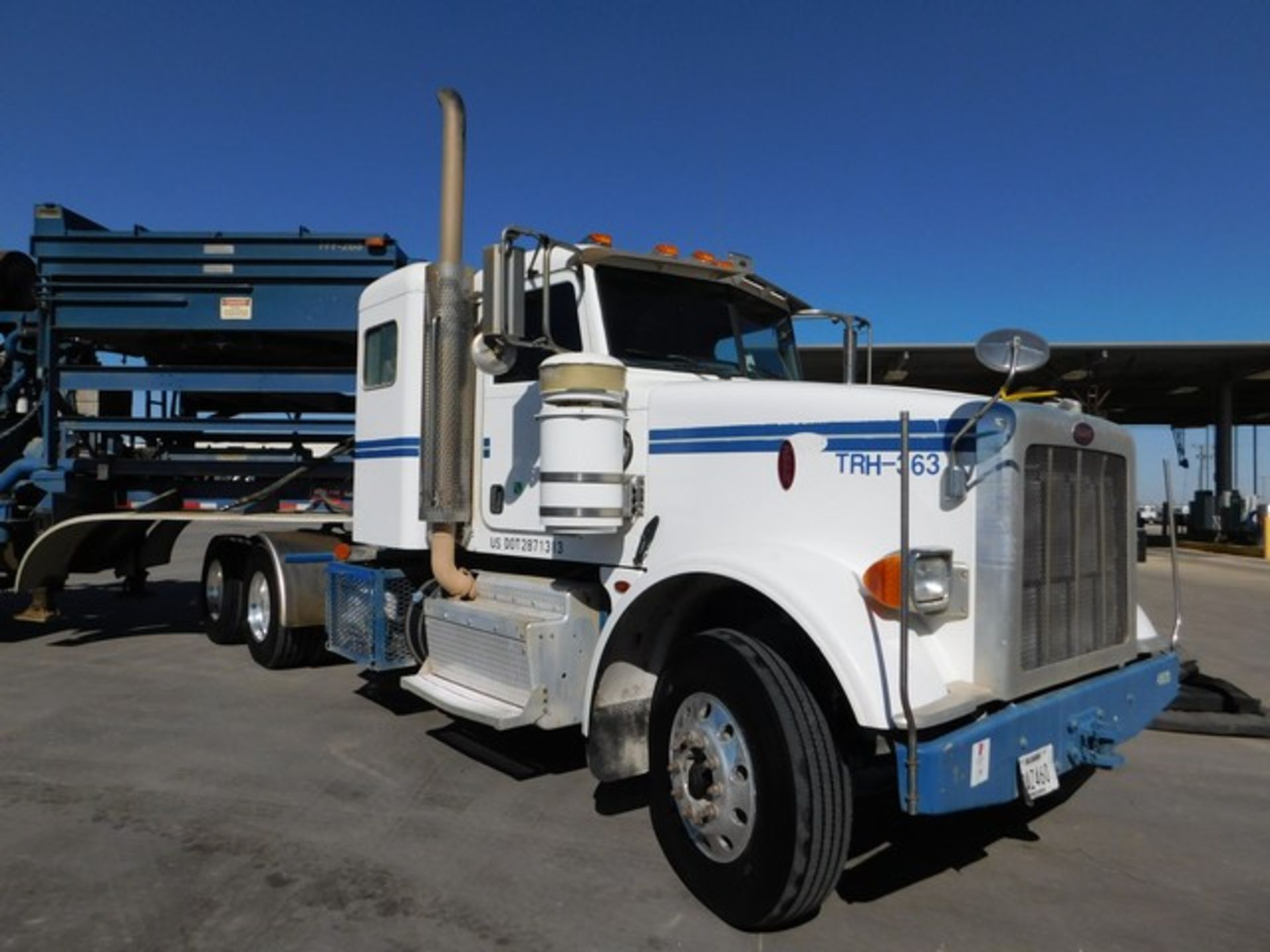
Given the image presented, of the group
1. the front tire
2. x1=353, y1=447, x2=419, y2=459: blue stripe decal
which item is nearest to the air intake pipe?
x1=353, y1=447, x2=419, y2=459: blue stripe decal

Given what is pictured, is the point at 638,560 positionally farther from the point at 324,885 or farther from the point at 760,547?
the point at 324,885

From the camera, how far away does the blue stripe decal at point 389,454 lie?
5.43m

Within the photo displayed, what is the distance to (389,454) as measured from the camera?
18.5ft

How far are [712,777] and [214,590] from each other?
21.4 ft

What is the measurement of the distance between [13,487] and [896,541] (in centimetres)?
769

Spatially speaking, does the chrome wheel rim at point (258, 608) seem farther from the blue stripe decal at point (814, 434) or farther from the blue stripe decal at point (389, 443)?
the blue stripe decal at point (814, 434)

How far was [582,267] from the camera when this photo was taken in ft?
14.8

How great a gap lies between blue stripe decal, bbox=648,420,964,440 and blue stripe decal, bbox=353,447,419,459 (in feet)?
6.08

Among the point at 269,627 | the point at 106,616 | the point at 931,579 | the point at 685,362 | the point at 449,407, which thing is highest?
the point at 685,362

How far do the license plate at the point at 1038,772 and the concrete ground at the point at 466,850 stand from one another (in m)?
0.51

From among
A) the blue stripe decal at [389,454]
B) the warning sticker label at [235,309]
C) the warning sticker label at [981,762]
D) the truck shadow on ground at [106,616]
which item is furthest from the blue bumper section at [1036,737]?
the truck shadow on ground at [106,616]

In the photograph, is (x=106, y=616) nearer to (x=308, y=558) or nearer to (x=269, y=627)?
(x=269, y=627)

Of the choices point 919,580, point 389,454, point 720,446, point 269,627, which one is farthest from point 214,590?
point 919,580

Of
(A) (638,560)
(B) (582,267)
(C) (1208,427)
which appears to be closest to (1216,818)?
(A) (638,560)
